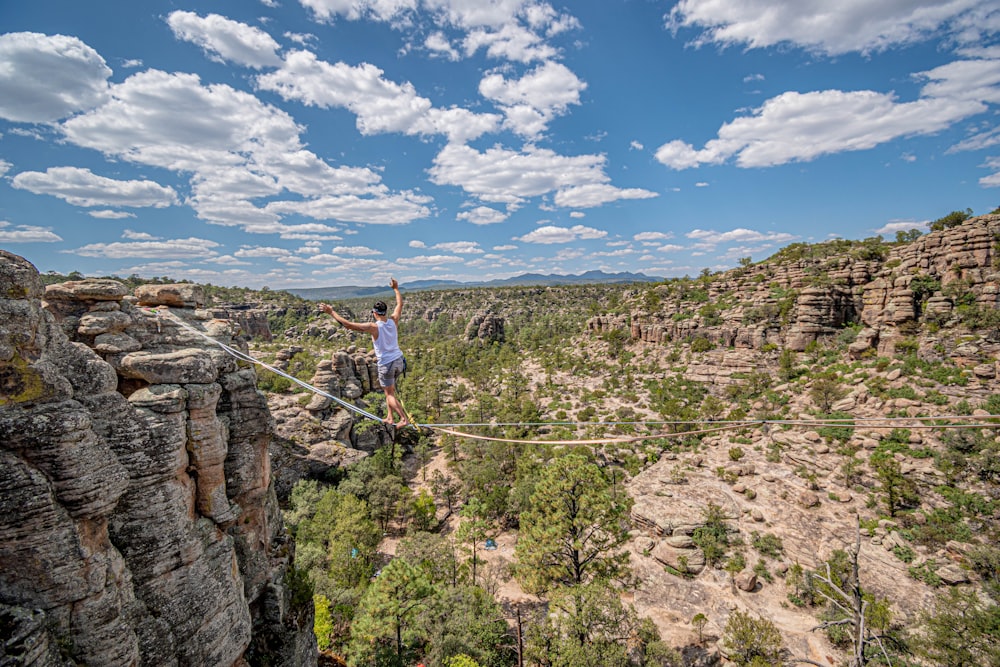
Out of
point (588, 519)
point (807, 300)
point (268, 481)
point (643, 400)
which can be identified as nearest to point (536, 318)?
point (643, 400)

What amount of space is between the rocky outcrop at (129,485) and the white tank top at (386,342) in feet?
12.8

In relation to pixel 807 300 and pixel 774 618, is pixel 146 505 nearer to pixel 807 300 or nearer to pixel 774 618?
pixel 774 618

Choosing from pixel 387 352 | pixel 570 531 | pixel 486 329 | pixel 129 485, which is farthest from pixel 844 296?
pixel 486 329

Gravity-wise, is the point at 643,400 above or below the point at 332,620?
above

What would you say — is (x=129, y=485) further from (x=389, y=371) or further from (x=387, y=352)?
(x=387, y=352)

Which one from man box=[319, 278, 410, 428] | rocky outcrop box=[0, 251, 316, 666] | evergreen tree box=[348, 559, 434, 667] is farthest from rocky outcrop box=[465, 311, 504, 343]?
man box=[319, 278, 410, 428]

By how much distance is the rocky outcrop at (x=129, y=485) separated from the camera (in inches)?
228

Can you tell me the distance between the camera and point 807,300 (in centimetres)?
4059

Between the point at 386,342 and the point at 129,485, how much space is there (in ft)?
17.1

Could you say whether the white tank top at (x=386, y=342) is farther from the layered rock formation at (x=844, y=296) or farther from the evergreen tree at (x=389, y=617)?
the layered rock formation at (x=844, y=296)

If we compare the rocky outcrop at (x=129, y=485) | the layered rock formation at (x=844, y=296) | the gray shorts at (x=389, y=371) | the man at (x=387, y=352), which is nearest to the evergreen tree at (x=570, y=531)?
the rocky outcrop at (x=129, y=485)

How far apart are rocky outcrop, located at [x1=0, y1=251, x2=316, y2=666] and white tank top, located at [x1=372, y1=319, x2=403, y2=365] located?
3.90 meters

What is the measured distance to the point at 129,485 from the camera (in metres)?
7.02

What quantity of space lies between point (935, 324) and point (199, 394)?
45121mm
